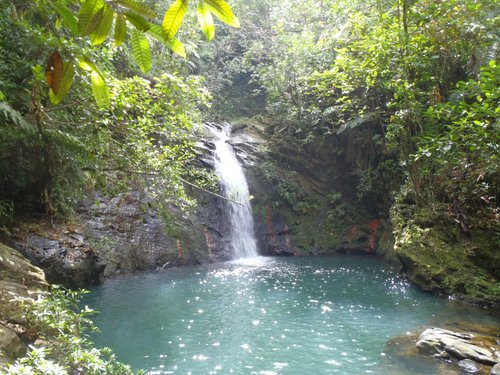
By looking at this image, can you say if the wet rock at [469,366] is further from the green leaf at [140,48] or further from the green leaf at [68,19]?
the green leaf at [68,19]

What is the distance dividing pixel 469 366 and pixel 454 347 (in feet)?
1.31

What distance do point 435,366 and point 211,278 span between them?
22.8 feet

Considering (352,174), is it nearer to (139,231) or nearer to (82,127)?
(139,231)

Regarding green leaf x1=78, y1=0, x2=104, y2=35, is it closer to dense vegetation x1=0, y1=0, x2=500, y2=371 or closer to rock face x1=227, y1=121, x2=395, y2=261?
dense vegetation x1=0, y1=0, x2=500, y2=371

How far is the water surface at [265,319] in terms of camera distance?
5.74 metres

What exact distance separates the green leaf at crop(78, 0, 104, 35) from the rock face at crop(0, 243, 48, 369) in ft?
10.2

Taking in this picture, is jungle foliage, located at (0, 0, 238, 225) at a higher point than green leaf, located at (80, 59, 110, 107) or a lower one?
higher

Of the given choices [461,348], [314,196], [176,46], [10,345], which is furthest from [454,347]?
[314,196]

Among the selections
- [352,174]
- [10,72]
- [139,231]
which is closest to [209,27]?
[10,72]

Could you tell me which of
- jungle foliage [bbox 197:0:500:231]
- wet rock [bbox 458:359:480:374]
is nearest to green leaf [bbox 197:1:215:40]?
wet rock [bbox 458:359:480:374]

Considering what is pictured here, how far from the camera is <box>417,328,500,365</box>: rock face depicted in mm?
5617

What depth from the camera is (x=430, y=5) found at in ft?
31.7

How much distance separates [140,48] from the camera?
1377 millimetres

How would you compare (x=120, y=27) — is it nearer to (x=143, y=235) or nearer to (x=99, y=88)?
(x=99, y=88)
